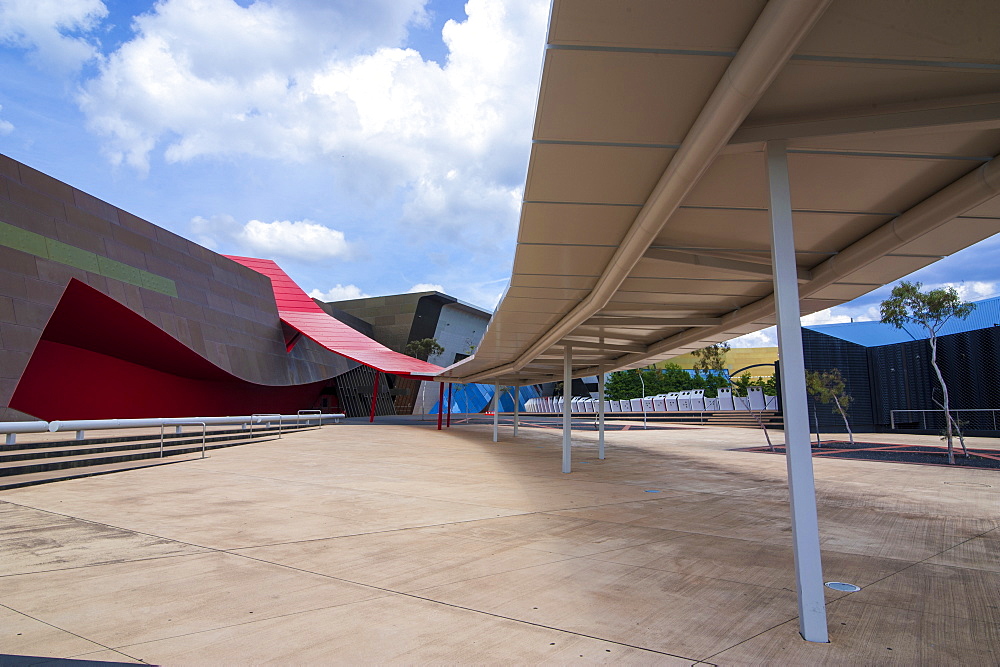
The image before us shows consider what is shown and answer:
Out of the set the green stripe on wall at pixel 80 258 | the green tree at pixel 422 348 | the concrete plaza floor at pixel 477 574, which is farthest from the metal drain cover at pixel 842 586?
the green tree at pixel 422 348

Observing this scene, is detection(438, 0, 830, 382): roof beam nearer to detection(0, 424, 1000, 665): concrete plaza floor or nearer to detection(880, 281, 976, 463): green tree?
detection(0, 424, 1000, 665): concrete plaza floor

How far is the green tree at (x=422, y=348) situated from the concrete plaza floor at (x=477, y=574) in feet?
144

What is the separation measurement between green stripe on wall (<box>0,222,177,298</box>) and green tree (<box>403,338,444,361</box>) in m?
31.8

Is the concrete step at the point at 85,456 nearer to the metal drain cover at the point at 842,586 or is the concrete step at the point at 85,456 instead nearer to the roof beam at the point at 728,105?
the roof beam at the point at 728,105

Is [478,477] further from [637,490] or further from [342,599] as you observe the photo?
[342,599]

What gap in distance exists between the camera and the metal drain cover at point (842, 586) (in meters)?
4.70

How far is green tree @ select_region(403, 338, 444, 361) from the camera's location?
54.7 m

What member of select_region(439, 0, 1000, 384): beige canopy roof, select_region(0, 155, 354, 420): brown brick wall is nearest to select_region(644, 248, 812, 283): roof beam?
select_region(439, 0, 1000, 384): beige canopy roof

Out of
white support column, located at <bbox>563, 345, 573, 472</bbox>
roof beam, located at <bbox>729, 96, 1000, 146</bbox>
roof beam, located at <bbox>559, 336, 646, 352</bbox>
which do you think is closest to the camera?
roof beam, located at <bbox>729, 96, 1000, 146</bbox>

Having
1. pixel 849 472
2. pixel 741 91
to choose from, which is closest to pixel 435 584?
pixel 741 91

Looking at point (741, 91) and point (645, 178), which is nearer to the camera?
point (741, 91)

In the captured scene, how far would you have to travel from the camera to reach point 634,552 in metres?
5.81

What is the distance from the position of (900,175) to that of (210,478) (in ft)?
39.1

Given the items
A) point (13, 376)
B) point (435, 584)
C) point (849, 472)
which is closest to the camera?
point (435, 584)
